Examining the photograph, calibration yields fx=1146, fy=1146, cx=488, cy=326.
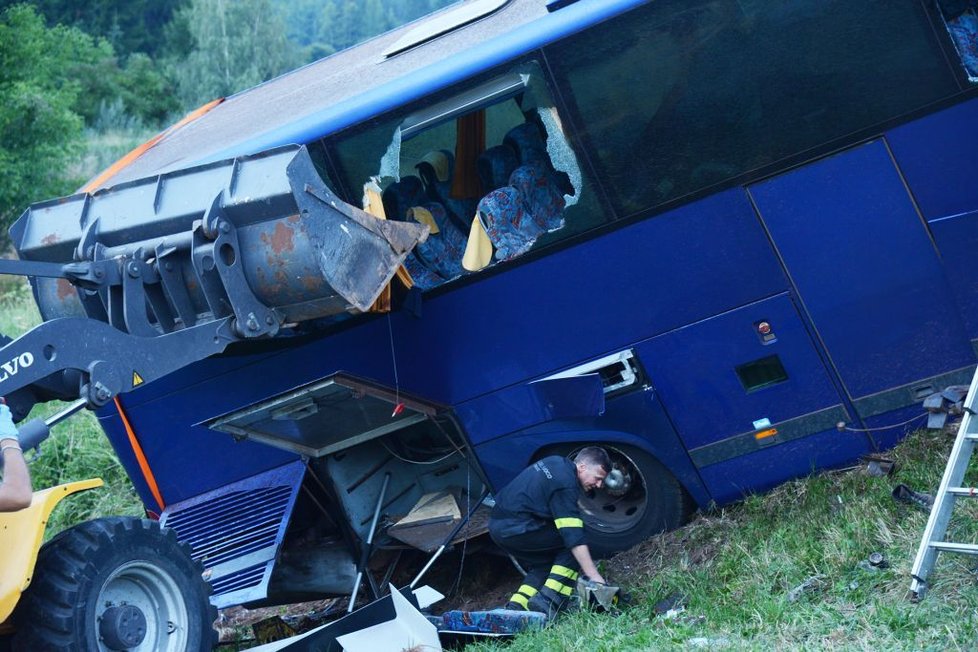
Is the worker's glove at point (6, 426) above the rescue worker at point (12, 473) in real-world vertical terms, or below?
above

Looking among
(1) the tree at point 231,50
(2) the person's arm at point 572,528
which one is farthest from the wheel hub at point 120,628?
(1) the tree at point 231,50

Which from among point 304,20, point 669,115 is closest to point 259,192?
point 669,115

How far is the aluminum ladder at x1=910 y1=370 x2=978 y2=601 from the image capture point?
5047mm

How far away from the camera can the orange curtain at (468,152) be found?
6.58 meters

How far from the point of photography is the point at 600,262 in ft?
20.9

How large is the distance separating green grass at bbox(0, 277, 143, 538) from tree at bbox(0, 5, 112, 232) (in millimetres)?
10646

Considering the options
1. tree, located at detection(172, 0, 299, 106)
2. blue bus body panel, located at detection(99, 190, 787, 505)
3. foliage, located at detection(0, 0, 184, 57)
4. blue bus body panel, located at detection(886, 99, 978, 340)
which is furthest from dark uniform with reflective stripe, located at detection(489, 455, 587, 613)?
foliage, located at detection(0, 0, 184, 57)

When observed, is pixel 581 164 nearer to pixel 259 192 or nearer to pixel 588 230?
pixel 588 230

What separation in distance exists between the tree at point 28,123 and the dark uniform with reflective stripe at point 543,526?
17.7 metres

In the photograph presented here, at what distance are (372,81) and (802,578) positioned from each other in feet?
12.0

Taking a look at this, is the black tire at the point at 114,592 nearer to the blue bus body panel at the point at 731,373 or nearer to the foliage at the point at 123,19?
the blue bus body panel at the point at 731,373

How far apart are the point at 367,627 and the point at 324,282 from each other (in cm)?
189

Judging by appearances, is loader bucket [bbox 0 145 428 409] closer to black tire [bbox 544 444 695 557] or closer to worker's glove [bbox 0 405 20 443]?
worker's glove [bbox 0 405 20 443]

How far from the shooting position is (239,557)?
672 centimetres
